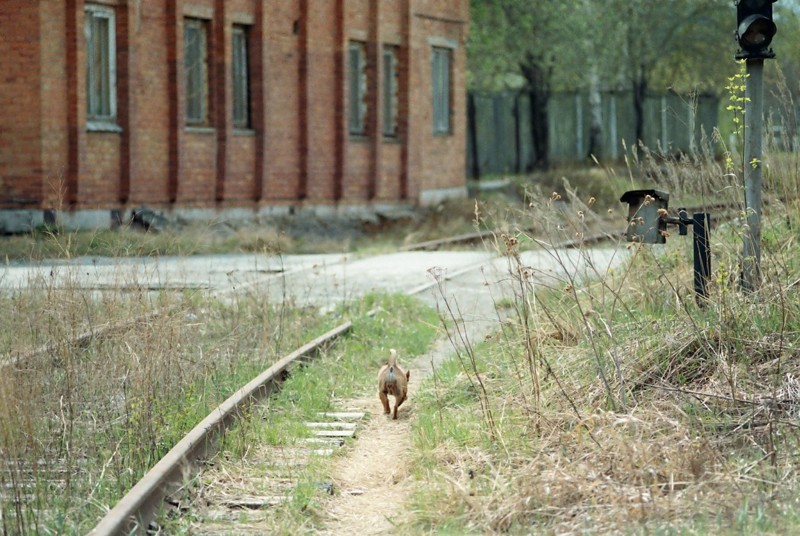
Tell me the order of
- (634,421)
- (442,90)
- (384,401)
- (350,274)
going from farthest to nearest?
(442,90), (350,274), (384,401), (634,421)

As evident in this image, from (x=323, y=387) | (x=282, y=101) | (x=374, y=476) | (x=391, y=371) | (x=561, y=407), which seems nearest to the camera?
(x=374, y=476)

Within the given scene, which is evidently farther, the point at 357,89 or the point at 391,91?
the point at 391,91

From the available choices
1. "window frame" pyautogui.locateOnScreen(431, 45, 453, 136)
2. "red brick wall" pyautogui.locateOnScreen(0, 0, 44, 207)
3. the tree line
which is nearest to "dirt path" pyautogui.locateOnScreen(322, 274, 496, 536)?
"red brick wall" pyautogui.locateOnScreen(0, 0, 44, 207)

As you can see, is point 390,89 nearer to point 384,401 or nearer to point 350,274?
point 350,274

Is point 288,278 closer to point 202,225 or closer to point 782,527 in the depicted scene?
point 202,225

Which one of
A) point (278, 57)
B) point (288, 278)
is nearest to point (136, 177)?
point (278, 57)

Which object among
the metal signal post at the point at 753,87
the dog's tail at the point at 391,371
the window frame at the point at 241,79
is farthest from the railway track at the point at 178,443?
the window frame at the point at 241,79

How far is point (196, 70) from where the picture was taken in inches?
871

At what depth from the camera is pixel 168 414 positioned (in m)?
6.99

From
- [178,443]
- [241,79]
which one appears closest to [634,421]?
[178,443]

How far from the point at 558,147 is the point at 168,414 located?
32.2 metres

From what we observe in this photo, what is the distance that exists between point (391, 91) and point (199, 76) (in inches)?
246

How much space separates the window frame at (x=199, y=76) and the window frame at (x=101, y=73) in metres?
1.77

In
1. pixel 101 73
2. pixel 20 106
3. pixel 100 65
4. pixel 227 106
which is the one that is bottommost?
pixel 20 106
